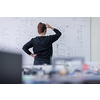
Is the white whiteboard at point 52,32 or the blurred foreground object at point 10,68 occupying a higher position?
the white whiteboard at point 52,32

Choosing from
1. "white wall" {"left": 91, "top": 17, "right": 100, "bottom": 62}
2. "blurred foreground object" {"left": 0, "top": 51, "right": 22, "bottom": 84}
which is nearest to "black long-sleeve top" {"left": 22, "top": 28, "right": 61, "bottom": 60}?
"blurred foreground object" {"left": 0, "top": 51, "right": 22, "bottom": 84}

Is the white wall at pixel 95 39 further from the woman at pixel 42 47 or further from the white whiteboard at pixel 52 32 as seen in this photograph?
the woman at pixel 42 47

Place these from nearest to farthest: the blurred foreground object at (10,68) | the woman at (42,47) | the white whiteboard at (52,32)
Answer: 1. the blurred foreground object at (10,68)
2. the woman at (42,47)
3. the white whiteboard at (52,32)

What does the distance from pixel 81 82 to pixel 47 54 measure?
2.74 feet

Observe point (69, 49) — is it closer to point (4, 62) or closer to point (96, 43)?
point (96, 43)

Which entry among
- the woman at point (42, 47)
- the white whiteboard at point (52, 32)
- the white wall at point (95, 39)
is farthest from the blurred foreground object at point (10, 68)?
the white wall at point (95, 39)

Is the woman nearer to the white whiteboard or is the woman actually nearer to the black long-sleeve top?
the black long-sleeve top

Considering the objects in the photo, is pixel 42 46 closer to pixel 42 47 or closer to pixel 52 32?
pixel 42 47

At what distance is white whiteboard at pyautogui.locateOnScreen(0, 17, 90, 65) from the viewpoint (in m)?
2.66

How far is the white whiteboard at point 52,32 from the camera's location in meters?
2.66

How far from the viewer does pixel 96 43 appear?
2.71m

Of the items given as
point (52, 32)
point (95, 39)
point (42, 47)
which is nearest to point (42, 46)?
point (42, 47)

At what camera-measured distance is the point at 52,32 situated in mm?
2674

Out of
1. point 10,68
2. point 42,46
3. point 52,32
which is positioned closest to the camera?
point 10,68
